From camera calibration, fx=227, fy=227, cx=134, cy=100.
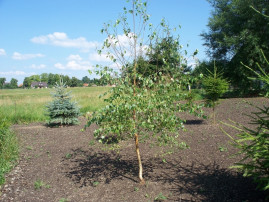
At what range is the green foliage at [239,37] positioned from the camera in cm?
1636

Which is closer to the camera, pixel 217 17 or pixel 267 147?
pixel 267 147

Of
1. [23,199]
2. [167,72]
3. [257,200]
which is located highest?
[167,72]

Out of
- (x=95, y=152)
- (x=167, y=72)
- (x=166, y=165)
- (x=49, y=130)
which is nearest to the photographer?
(x=167, y=72)

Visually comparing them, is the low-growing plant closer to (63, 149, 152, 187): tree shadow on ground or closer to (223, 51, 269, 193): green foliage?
(63, 149, 152, 187): tree shadow on ground

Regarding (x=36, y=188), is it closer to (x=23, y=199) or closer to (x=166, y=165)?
(x=23, y=199)

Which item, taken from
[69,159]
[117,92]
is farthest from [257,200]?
[69,159]

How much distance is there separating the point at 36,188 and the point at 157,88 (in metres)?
3.09

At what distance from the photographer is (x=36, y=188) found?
4473 mm

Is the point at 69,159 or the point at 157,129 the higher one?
the point at 157,129

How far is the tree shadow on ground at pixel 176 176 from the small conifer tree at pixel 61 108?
4069 millimetres

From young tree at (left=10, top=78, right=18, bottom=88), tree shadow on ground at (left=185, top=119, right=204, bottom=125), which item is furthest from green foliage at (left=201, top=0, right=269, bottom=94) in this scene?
young tree at (left=10, top=78, right=18, bottom=88)

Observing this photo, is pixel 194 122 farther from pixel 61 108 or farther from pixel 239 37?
pixel 239 37

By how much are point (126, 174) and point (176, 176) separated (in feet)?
3.41

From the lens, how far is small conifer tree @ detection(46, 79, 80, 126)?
32.0 ft
